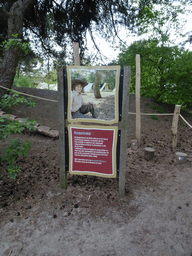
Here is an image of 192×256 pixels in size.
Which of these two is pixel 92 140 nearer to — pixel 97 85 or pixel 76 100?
pixel 76 100

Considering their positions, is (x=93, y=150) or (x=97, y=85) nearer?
(x=97, y=85)

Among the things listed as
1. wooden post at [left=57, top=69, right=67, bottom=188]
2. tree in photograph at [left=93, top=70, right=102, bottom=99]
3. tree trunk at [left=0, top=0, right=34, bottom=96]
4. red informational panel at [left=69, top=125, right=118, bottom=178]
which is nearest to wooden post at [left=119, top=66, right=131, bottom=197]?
red informational panel at [left=69, top=125, right=118, bottom=178]

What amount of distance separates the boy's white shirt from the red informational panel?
0.29 meters

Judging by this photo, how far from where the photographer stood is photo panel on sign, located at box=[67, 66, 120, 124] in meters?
2.43

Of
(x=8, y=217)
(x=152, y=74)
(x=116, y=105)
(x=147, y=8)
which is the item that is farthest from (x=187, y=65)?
(x=8, y=217)

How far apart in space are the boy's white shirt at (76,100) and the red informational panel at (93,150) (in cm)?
29

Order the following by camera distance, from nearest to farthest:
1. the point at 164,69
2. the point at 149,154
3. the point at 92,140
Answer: the point at 92,140 < the point at 149,154 < the point at 164,69

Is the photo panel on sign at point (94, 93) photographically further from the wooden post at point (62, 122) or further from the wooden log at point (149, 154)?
the wooden log at point (149, 154)

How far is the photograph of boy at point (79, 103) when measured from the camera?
2.51 meters

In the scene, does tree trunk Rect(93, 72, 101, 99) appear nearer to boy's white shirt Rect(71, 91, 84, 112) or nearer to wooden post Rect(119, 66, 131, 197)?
boy's white shirt Rect(71, 91, 84, 112)

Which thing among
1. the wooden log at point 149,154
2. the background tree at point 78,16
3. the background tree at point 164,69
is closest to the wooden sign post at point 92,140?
the wooden log at point 149,154

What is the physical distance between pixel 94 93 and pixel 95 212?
171 cm

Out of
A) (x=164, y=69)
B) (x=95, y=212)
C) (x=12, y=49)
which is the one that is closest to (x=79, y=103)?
(x=95, y=212)

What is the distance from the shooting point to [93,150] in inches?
106
